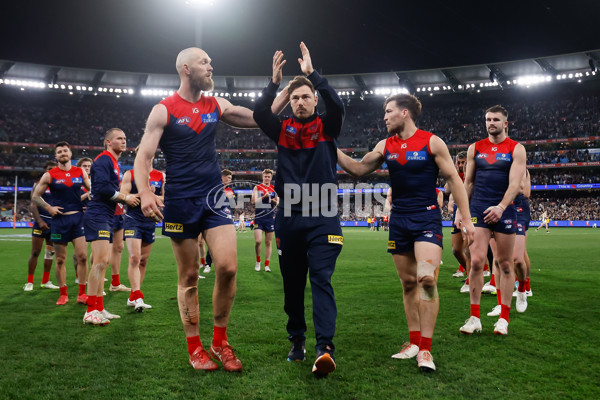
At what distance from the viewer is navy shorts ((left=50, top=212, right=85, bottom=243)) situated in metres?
6.77

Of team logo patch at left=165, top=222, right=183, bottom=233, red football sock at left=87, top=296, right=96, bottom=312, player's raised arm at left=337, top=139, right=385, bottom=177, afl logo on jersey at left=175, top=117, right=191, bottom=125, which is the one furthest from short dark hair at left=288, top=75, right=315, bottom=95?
red football sock at left=87, top=296, right=96, bottom=312

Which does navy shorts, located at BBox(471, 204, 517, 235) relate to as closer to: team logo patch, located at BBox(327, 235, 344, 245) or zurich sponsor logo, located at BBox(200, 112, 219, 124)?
team logo patch, located at BBox(327, 235, 344, 245)

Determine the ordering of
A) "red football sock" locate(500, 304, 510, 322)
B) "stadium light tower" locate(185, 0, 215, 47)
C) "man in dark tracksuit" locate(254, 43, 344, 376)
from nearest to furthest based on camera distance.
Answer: "man in dark tracksuit" locate(254, 43, 344, 376)
"red football sock" locate(500, 304, 510, 322)
"stadium light tower" locate(185, 0, 215, 47)

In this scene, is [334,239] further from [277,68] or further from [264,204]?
[264,204]

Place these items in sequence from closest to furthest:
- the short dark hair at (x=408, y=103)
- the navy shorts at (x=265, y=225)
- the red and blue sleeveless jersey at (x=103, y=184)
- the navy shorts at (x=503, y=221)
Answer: the short dark hair at (x=408, y=103) < the navy shorts at (x=503, y=221) < the red and blue sleeveless jersey at (x=103, y=184) < the navy shorts at (x=265, y=225)

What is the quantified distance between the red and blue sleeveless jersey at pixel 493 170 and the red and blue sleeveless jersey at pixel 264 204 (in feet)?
21.2

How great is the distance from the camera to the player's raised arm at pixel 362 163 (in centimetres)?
406

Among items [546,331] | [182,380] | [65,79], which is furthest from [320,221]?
[65,79]

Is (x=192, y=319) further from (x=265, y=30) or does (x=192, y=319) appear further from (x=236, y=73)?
(x=236, y=73)

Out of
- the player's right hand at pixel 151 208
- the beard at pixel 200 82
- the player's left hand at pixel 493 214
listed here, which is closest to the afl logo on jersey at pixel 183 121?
the beard at pixel 200 82

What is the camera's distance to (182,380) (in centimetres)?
331

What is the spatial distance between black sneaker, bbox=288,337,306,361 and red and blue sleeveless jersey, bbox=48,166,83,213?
498 centimetres

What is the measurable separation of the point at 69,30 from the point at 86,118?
822 inches

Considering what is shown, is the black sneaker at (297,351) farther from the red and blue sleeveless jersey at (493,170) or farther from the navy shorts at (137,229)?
the navy shorts at (137,229)
